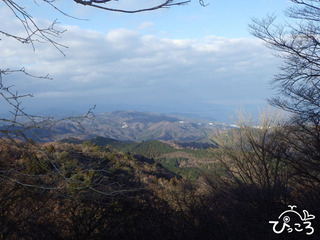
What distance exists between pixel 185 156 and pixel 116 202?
52.5 meters

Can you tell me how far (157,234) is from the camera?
3.56 meters

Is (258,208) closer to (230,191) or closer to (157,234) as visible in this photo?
(230,191)

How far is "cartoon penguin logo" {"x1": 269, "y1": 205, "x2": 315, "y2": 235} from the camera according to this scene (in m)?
3.79

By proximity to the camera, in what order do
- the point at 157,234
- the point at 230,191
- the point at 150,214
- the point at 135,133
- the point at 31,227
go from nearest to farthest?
the point at 31,227, the point at 157,234, the point at 150,214, the point at 230,191, the point at 135,133

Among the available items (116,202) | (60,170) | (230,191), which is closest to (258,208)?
(230,191)

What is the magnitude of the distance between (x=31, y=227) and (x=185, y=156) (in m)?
53.3

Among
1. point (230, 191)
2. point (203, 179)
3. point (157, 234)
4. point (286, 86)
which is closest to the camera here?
point (157, 234)

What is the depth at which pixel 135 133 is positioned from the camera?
567 ft

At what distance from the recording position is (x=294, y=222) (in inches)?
156

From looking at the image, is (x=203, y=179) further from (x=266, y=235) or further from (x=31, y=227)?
(x=31, y=227)

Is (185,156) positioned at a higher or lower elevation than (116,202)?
lower

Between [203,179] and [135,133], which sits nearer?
[203,179]

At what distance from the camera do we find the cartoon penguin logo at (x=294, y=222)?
3.79 m

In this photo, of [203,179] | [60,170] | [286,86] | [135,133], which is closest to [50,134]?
[60,170]
